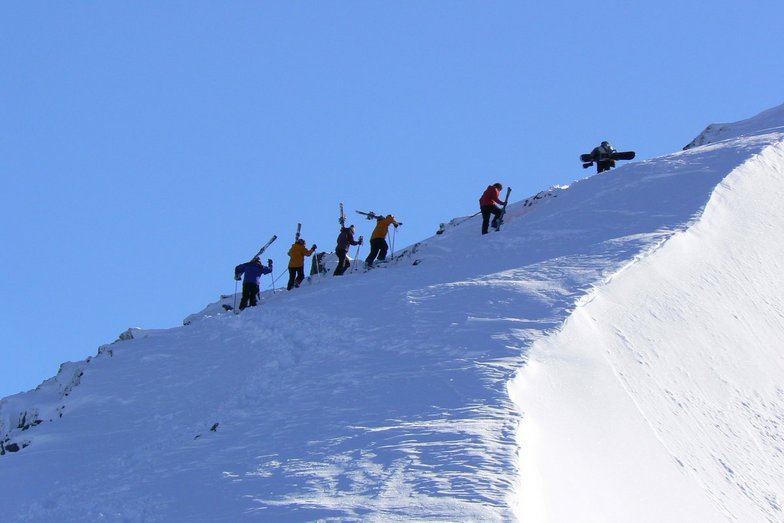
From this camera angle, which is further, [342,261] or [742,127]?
[742,127]

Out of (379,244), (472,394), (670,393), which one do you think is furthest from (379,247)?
(472,394)

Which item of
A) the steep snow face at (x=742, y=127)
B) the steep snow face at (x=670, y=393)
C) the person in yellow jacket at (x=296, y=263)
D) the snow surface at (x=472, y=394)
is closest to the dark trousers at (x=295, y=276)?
the person in yellow jacket at (x=296, y=263)

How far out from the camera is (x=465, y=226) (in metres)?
30.3

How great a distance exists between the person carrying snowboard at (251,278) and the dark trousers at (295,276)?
138cm

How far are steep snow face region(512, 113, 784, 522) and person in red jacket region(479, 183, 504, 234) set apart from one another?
4.86 m

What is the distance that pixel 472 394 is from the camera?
1666 cm

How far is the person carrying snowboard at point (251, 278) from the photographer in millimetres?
26938

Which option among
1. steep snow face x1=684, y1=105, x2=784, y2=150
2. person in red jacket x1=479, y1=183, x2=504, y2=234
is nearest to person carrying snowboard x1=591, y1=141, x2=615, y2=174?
steep snow face x1=684, y1=105, x2=784, y2=150

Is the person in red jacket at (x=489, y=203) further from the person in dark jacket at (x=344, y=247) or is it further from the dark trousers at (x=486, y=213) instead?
the person in dark jacket at (x=344, y=247)

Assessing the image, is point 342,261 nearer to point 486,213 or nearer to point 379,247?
point 379,247

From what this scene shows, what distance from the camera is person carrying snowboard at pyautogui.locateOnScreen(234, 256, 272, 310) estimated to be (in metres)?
26.9

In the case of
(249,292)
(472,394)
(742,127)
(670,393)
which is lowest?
(670,393)

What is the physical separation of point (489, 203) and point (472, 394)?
472 inches

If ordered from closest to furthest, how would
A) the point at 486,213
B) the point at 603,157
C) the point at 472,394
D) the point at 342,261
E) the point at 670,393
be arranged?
the point at 472,394 → the point at 670,393 → the point at 486,213 → the point at 342,261 → the point at 603,157
